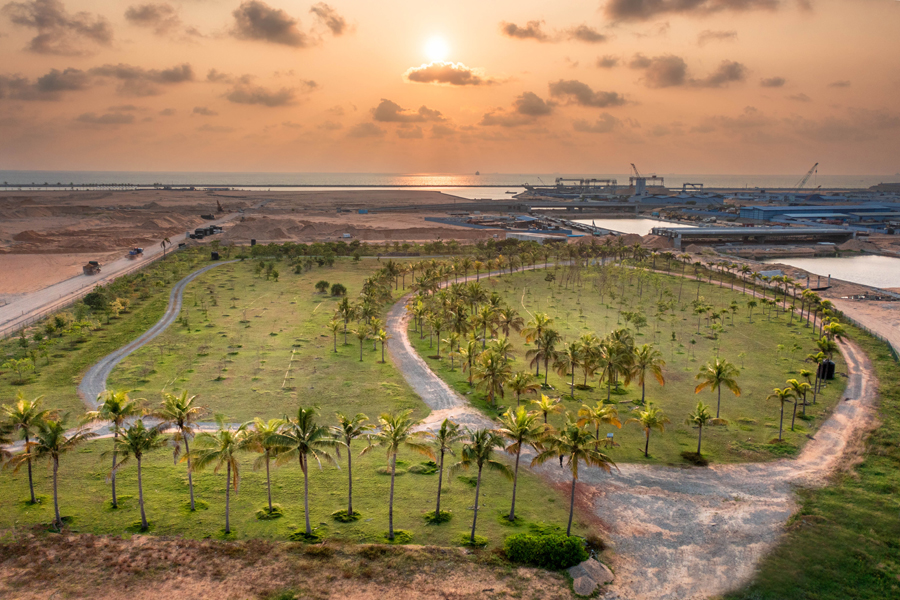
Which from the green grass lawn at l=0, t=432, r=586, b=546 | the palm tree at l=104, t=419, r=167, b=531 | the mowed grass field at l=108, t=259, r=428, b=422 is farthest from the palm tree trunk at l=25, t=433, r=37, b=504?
the mowed grass field at l=108, t=259, r=428, b=422

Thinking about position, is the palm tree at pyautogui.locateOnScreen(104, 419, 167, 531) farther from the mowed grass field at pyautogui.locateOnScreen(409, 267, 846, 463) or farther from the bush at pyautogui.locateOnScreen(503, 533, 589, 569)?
the mowed grass field at pyautogui.locateOnScreen(409, 267, 846, 463)

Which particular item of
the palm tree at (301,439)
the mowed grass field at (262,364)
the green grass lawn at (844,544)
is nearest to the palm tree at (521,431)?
the palm tree at (301,439)

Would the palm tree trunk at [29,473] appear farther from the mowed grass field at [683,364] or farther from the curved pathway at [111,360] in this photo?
the mowed grass field at [683,364]

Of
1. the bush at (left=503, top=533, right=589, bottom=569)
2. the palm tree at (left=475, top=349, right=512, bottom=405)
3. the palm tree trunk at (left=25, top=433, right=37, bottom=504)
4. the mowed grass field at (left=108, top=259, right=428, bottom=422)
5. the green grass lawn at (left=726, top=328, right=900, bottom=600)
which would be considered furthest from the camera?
the mowed grass field at (left=108, top=259, right=428, bottom=422)

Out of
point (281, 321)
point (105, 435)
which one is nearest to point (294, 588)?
point (105, 435)

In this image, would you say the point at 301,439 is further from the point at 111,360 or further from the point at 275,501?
the point at 111,360

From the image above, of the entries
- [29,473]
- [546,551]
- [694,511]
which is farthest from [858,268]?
[29,473]
